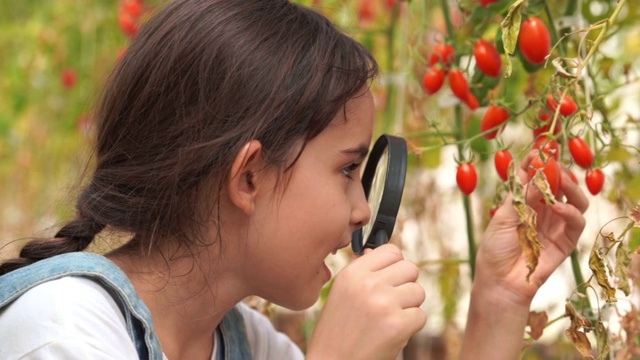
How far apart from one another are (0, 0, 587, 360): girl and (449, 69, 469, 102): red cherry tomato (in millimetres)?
115

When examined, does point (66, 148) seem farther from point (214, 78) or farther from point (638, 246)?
point (638, 246)

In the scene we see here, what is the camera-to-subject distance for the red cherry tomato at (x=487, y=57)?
4.19ft

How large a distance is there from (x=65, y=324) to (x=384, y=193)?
402mm

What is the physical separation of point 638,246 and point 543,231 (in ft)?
0.92

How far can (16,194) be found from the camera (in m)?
3.41

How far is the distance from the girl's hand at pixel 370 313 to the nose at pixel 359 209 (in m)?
0.08

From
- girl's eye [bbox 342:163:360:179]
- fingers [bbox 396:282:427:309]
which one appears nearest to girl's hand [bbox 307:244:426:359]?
fingers [bbox 396:282:427:309]

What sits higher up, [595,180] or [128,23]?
[595,180]

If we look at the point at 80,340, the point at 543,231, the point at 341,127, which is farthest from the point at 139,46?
the point at 543,231

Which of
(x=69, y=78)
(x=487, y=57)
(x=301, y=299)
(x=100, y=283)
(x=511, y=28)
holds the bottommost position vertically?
(x=69, y=78)

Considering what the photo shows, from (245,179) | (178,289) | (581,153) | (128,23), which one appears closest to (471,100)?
(581,153)

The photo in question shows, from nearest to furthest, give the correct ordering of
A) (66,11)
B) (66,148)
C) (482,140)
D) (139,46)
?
(139,46) < (482,140) < (66,11) < (66,148)

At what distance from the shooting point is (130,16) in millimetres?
2258

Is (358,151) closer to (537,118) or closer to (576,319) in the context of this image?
(537,118)
